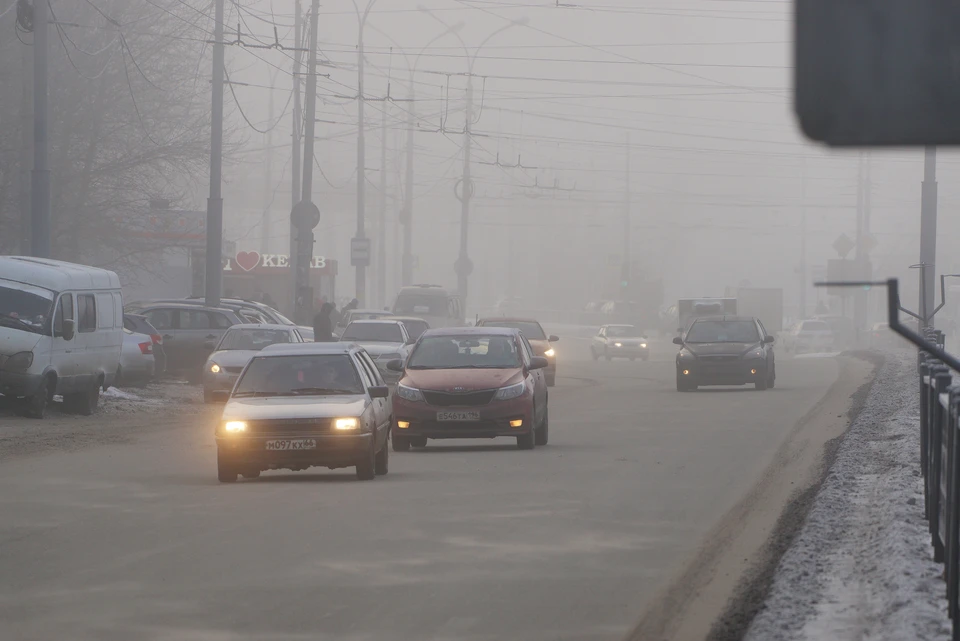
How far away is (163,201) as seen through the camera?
146 ft

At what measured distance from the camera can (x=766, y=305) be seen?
73.6m

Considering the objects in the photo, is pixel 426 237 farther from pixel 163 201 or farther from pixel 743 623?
pixel 743 623

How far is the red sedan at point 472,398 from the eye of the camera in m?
18.8

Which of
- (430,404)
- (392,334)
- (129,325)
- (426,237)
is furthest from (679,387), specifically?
(426,237)

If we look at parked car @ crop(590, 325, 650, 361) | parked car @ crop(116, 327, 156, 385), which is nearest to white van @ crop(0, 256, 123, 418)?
parked car @ crop(116, 327, 156, 385)

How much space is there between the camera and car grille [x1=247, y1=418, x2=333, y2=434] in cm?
1481

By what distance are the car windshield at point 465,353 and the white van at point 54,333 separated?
243 inches

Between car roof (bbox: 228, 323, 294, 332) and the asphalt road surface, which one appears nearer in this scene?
the asphalt road surface

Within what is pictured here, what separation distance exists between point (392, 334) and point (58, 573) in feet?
81.5

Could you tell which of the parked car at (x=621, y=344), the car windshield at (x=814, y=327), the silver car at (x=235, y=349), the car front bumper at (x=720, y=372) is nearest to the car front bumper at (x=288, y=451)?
the silver car at (x=235, y=349)

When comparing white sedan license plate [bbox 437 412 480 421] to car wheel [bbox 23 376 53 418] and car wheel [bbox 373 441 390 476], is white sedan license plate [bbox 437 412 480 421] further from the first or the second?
car wheel [bbox 23 376 53 418]

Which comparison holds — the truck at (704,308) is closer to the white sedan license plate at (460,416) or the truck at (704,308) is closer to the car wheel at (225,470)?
the white sedan license plate at (460,416)

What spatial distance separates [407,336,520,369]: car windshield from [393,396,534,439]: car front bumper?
3.44 feet

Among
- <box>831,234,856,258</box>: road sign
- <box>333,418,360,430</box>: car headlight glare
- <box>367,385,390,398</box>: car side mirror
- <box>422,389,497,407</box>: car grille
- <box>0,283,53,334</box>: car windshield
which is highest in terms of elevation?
<box>831,234,856,258</box>: road sign
